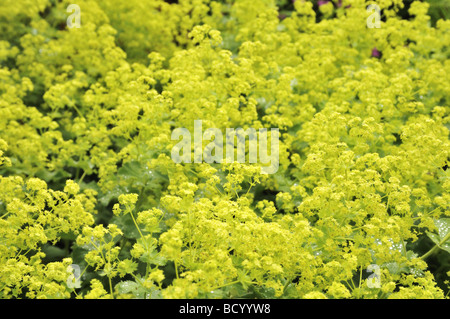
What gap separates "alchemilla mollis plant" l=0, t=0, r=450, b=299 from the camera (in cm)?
265

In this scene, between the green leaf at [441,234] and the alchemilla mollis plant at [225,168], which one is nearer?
the alchemilla mollis plant at [225,168]

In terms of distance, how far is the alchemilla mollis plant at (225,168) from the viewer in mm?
2652

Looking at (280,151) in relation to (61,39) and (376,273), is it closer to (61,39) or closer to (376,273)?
(376,273)

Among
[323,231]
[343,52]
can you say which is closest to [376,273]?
[323,231]

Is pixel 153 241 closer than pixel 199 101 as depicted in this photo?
Yes

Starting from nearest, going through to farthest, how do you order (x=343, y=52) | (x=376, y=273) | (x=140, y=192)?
(x=376, y=273), (x=140, y=192), (x=343, y=52)

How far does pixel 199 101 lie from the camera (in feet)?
12.2

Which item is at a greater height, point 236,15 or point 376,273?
point 236,15

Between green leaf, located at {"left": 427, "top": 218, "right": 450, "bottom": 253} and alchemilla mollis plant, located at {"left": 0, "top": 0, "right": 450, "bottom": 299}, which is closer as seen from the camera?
alchemilla mollis plant, located at {"left": 0, "top": 0, "right": 450, "bottom": 299}

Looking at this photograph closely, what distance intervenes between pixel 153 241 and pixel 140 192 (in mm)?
1003

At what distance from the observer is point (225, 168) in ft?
10.3

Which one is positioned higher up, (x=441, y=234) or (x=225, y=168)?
(x=225, y=168)
